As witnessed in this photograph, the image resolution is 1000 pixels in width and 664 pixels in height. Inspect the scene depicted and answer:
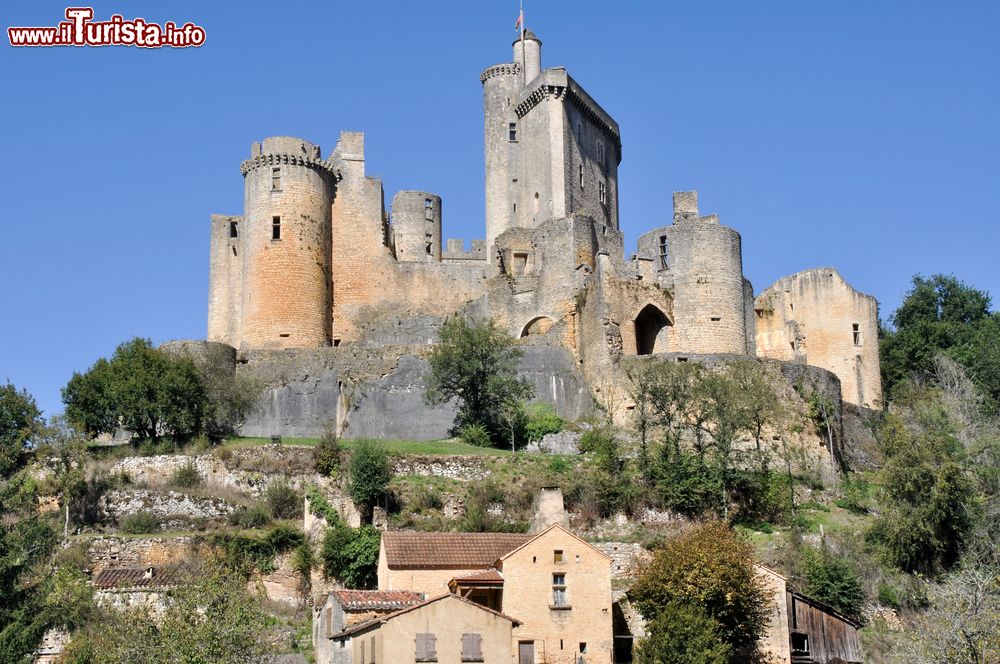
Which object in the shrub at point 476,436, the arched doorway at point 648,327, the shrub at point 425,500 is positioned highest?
the arched doorway at point 648,327

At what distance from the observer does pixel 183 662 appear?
97.1 feet

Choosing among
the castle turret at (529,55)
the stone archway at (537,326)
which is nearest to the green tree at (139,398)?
the stone archway at (537,326)

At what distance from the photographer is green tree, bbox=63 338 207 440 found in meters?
46.1

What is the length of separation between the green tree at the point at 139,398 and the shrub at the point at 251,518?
6.18 meters

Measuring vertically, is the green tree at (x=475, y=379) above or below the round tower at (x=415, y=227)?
below

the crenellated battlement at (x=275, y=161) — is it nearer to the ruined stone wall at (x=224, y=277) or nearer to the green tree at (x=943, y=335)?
the ruined stone wall at (x=224, y=277)

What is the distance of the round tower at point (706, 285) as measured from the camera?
5425cm

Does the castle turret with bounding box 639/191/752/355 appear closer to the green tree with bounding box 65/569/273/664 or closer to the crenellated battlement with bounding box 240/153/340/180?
the crenellated battlement with bounding box 240/153/340/180

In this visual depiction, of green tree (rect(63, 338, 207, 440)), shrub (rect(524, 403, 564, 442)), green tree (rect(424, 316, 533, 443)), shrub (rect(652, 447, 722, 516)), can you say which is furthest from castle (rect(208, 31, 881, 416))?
green tree (rect(63, 338, 207, 440))

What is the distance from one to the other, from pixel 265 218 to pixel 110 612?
25.9 m

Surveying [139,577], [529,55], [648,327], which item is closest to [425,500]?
[139,577]

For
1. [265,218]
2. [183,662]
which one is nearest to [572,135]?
[265,218]

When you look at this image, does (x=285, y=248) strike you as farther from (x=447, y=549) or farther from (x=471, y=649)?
(x=471, y=649)

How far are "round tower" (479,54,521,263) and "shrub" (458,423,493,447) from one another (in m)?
17.2
